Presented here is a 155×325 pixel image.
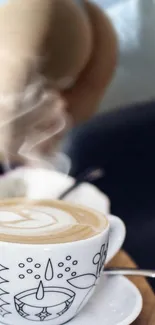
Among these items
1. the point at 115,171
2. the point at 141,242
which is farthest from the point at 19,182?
the point at 115,171

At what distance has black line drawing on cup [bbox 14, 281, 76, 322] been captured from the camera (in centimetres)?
26

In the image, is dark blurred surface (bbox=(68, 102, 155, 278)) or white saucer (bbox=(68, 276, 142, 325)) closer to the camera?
white saucer (bbox=(68, 276, 142, 325))

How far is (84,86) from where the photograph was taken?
73 cm

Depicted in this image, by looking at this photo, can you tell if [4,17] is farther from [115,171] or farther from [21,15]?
[115,171]

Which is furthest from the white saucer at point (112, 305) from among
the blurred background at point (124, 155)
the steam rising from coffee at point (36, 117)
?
the blurred background at point (124, 155)

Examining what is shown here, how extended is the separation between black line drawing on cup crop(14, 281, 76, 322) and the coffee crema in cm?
3

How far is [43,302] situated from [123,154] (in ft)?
2.15

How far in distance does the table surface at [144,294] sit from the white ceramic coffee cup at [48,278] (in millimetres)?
38

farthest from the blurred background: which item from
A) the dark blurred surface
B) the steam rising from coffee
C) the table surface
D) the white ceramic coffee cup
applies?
the white ceramic coffee cup

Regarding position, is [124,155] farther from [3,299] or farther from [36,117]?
[3,299]

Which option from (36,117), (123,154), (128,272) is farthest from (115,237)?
(123,154)

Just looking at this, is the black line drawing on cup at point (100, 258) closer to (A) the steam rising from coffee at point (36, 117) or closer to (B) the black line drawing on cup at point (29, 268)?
(B) the black line drawing on cup at point (29, 268)

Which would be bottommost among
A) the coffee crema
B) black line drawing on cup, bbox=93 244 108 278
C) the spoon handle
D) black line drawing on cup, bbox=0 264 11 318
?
black line drawing on cup, bbox=0 264 11 318

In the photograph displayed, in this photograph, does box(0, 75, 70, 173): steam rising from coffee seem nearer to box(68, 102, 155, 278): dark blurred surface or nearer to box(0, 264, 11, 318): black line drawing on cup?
box(68, 102, 155, 278): dark blurred surface
